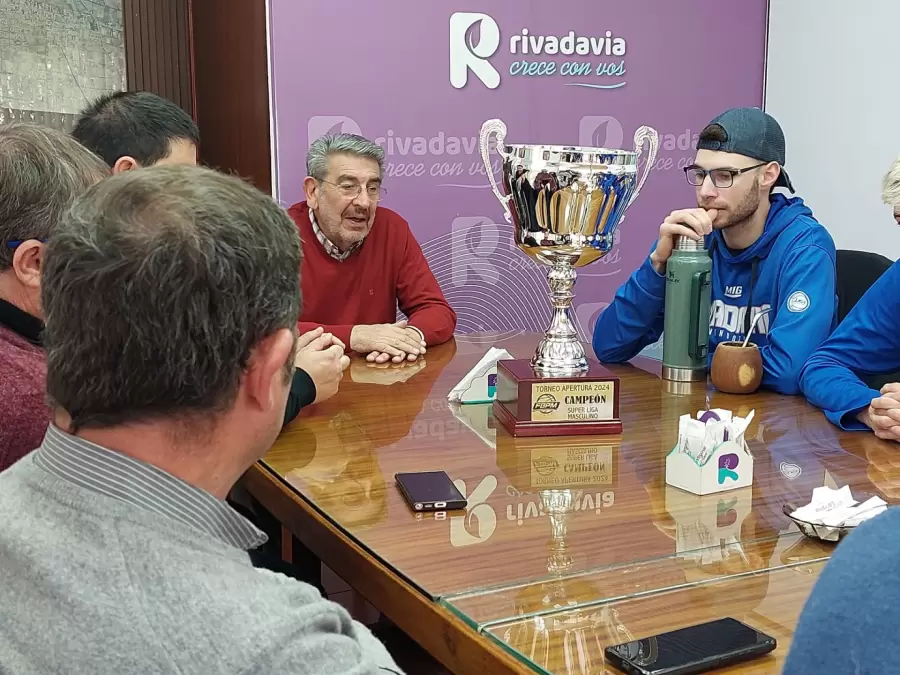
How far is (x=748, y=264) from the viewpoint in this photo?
2.47m

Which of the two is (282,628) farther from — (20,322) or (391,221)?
(391,221)

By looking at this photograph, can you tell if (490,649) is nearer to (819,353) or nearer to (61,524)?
(61,524)

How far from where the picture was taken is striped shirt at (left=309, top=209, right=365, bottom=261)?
3.08 meters

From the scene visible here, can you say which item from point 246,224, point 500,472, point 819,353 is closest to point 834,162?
point 819,353

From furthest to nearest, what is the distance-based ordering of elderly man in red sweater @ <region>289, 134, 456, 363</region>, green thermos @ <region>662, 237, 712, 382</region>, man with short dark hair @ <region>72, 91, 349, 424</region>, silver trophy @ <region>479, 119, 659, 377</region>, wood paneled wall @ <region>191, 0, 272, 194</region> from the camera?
wood paneled wall @ <region>191, 0, 272, 194</region>
elderly man in red sweater @ <region>289, 134, 456, 363</region>
man with short dark hair @ <region>72, 91, 349, 424</region>
green thermos @ <region>662, 237, 712, 382</region>
silver trophy @ <region>479, 119, 659, 377</region>

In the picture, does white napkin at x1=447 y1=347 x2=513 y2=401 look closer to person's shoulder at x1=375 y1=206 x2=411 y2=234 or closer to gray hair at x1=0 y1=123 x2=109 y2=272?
gray hair at x1=0 y1=123 x2=109 y2=272

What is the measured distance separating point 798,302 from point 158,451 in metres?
1.80

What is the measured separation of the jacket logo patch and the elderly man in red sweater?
1028 mm

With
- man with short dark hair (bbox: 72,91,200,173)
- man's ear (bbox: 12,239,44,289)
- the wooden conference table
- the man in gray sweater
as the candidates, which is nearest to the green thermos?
the wooden conference table

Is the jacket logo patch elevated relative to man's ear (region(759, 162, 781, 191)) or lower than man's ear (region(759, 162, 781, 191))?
lower

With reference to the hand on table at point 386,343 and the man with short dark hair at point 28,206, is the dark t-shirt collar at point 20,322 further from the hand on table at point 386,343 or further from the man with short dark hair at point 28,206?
the hand on table at point 386,343

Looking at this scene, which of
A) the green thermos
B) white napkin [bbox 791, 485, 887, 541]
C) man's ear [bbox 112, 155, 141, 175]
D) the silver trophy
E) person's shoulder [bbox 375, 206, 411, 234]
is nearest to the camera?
white napkin [bbox 791, 485, 887, 541]

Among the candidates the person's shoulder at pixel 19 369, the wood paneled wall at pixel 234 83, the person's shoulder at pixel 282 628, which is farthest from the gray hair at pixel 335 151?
the person's shoulder at pixel 282 628

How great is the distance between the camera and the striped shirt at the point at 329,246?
3.08 metres
